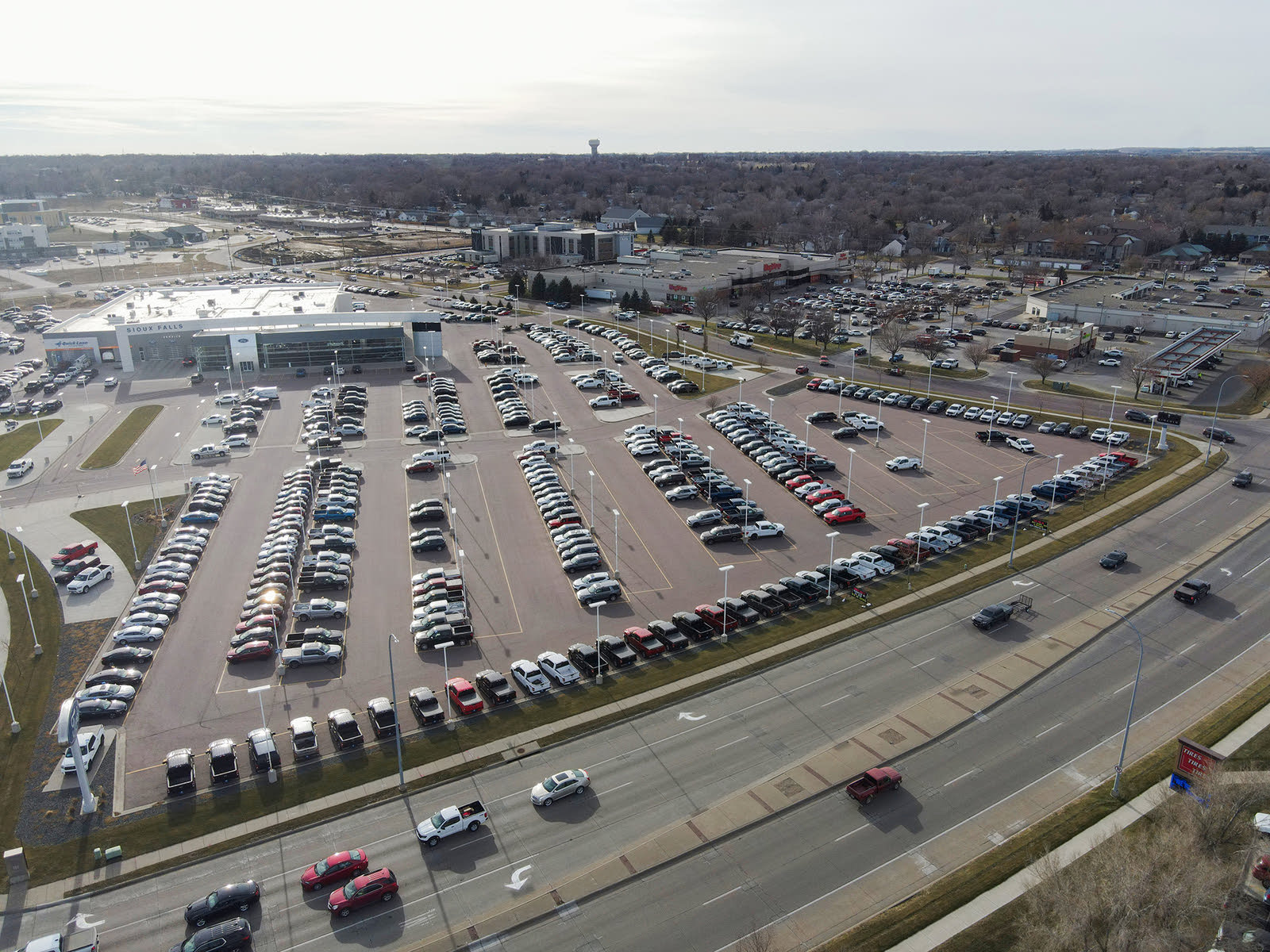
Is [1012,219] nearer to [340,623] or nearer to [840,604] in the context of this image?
[840,604]

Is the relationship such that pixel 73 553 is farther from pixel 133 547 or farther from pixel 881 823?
pixel 881 823

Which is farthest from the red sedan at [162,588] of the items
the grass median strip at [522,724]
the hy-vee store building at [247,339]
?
the hy-vee store building at [247,339]

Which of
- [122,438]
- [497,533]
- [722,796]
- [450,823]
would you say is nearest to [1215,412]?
[497,533]

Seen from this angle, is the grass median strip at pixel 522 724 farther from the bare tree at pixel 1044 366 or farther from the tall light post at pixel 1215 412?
the bare tree at pixel 1044 366

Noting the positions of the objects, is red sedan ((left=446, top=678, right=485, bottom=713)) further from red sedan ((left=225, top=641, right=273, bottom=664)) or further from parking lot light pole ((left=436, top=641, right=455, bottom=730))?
red sedan ((left=225, top=641, right=273, bottom=664))

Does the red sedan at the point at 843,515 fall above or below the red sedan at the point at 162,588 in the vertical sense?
above

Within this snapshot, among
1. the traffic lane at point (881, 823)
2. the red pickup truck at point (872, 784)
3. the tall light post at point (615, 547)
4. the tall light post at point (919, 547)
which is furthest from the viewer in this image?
the tall light post at point (919, 547)
